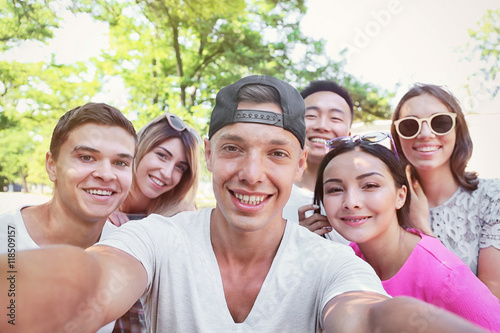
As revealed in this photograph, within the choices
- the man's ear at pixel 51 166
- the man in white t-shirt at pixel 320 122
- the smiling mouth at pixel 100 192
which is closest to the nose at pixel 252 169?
the smiling mouth at pixel 100 192

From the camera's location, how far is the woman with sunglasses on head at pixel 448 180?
3414mm

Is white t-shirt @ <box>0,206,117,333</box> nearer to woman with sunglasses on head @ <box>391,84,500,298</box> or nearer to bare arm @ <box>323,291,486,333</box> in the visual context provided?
bare arm @ <box>323,291,486,333</box>

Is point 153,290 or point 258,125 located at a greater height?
point 258,125

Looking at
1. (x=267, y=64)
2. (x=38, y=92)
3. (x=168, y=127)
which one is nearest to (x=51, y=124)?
(x=38, y=92)

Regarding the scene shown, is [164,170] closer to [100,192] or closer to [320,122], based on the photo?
[100,192]

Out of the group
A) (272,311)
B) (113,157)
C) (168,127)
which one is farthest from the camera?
(168,127)

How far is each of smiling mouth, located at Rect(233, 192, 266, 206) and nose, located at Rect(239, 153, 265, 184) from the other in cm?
9

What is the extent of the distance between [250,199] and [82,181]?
1415 millimetres

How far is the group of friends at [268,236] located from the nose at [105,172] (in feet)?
0.04

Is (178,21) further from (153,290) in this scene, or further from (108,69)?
(153,290)

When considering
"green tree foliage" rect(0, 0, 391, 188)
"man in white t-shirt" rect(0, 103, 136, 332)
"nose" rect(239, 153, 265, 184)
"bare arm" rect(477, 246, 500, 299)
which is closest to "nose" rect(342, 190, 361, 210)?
"nose" rect(239, 153, 265, 184)

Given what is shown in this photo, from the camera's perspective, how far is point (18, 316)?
1248mm

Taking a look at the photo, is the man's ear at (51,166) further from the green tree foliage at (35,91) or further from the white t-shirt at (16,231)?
the green tree foliage at (35,91)

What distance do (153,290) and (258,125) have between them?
1.04 m
